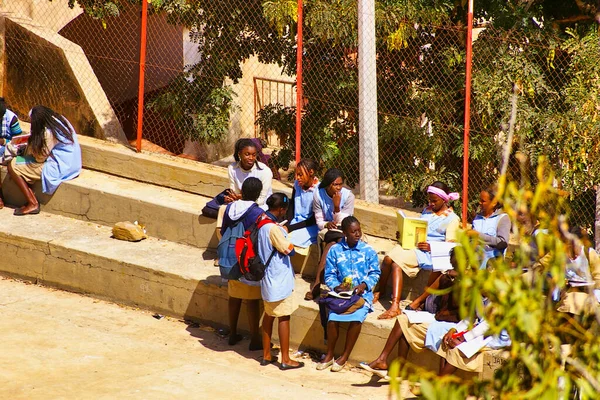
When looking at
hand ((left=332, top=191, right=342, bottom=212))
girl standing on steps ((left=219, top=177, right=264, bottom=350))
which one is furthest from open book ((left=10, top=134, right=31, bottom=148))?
hand ((left=332, top=191, right=342, bottom=212))

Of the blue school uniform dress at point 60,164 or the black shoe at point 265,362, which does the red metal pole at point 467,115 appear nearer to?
the black shoe at point 265,362

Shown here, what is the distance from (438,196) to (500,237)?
722mm

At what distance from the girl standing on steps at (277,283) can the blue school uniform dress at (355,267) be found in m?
0.37

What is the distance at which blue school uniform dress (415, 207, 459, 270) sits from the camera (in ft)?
A: 30.2

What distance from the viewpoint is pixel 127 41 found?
13.1 m

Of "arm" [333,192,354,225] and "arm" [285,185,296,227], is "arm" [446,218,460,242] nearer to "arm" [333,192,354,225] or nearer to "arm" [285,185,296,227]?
"arm" [333,192,354,225]

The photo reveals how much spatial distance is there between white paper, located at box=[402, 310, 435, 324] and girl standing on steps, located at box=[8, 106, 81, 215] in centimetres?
468

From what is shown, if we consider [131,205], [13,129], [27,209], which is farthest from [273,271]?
[13,129]

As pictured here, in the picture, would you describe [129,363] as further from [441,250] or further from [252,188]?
[441,250]

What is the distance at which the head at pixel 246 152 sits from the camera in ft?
32.4

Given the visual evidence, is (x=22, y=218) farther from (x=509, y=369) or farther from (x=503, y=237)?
(x=509, y=369)

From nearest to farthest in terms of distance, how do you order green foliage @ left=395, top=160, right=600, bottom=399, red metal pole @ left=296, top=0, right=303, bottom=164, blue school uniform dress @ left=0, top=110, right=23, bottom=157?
green foliage @ left=395, top=160, right=600, bottom=399 < red metal pole @ left=296, top=0, right=303, bottom=164 < blue school uniform dress @ left=0, top=110, right=23, bottom=157

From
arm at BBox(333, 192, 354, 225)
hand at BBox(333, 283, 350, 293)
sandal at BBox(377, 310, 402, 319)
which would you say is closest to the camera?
hand at BBox(333, 283, 350, 293)

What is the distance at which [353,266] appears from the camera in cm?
889
